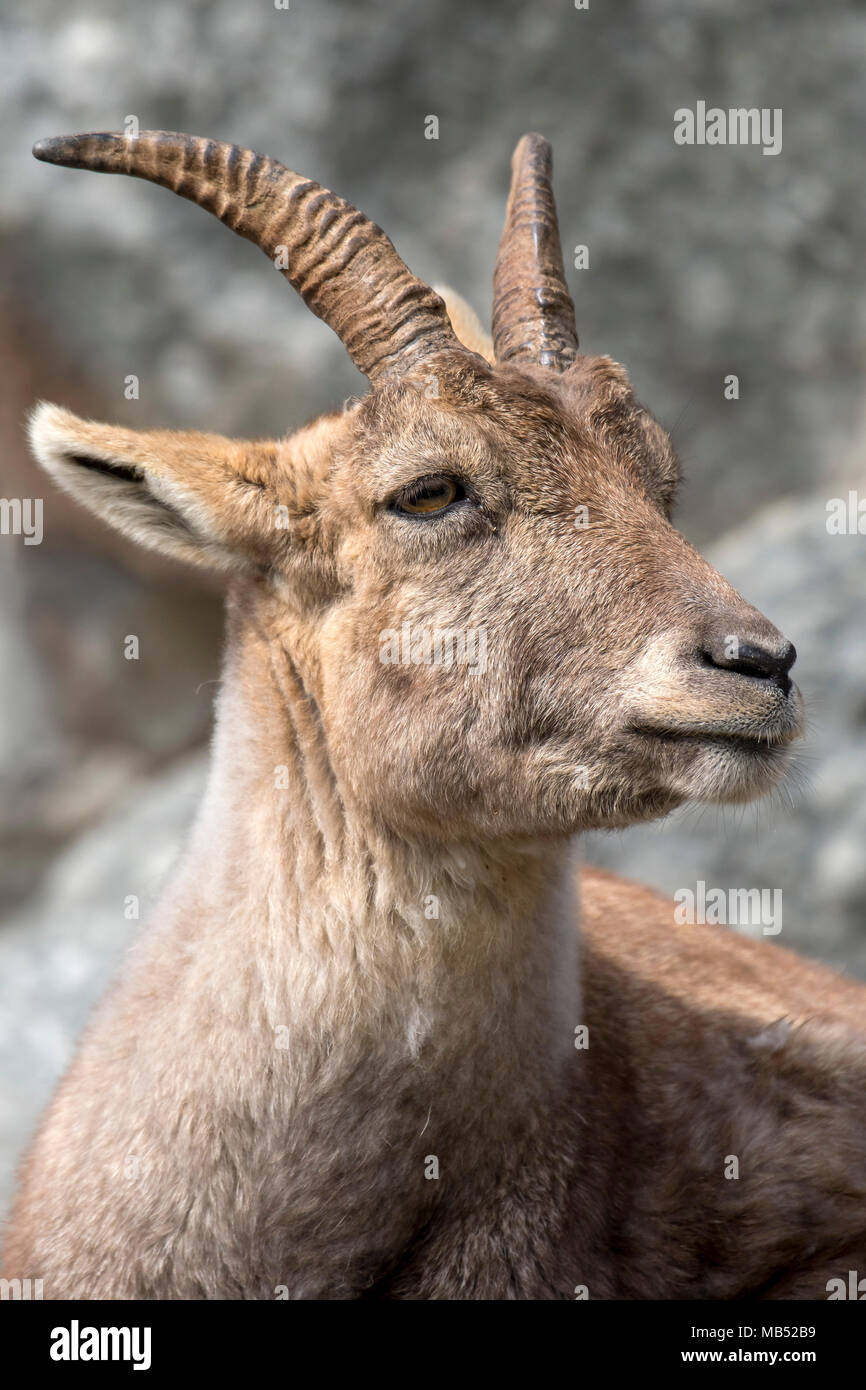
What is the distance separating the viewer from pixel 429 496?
4.51 metres

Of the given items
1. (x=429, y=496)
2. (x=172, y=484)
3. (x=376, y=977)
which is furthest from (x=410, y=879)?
(x=172, y=484)

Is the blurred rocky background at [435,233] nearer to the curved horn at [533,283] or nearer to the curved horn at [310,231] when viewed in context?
the curved horn at [533,283]

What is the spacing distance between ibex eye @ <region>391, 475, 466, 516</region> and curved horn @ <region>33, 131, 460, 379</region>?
19.4 inches

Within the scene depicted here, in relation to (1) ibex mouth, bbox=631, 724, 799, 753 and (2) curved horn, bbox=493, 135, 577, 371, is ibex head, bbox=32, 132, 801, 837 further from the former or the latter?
(2) curved horn, bbox=493, 135, 577, 371

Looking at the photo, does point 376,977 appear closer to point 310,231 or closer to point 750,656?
point 750,656

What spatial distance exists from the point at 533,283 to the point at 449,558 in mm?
1397

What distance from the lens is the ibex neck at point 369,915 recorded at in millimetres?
4492

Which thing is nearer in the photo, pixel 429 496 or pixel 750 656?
pixel 750 656

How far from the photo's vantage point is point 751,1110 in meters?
5.23

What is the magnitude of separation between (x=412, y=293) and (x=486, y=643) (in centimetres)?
124

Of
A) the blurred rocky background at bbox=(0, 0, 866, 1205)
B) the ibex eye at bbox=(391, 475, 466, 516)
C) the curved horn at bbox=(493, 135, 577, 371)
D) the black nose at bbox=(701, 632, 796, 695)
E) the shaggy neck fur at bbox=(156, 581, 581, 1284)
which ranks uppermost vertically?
the blurred rocky background at bbox=(0, 0, 866, 1205)

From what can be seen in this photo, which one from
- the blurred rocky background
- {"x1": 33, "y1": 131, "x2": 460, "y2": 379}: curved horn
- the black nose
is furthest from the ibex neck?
the blurred rocky background

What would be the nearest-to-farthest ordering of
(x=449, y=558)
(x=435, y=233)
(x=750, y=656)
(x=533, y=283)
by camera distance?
(x=750, y=656), (x=449, y=558), (x=533, y=283), (x=435, y=233)

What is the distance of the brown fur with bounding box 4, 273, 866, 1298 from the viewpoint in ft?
14.4
